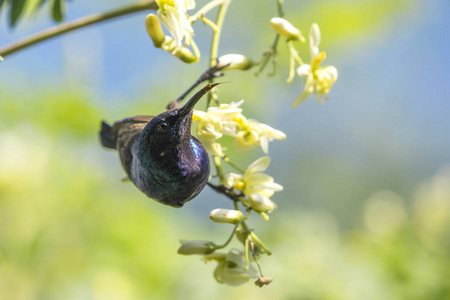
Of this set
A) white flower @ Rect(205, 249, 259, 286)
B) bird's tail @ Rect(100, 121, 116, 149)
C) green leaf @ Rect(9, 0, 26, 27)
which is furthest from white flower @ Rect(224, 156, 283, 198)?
green leaf @ Rect(9, 0, 26, 27)

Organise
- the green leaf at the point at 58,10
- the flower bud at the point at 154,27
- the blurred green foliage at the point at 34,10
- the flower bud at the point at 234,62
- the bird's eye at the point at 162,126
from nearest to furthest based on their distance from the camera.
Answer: the bird's eye at the point at 162,126 < the flower bud at the point at 154,27 < the flower bud at the point at 234,62 < the blurred green foliage at the point at 34,10 < the green leaf at the point at 58,10

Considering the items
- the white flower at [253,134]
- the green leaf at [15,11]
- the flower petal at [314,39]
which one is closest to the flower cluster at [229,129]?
the white flower at [253,134]

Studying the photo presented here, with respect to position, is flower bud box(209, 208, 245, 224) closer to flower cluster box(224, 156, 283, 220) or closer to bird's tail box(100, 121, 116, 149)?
flower cluster box(224, 156, 283, 220)

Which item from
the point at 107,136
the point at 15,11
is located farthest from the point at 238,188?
the point at 15,11

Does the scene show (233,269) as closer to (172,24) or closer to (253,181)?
(253,181)

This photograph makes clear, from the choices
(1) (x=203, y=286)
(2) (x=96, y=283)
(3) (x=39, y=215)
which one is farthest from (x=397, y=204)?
(3) (x=39, y=215)

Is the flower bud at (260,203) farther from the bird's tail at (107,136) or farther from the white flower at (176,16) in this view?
the bird's tail at (107,136)

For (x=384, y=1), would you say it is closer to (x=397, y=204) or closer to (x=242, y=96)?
(x=242, y=96)
